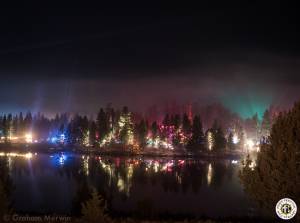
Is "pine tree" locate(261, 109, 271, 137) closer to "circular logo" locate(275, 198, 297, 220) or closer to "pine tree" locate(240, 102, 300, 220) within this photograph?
"pine tree" locate(240, 102, 300, 220)

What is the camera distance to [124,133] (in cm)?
12044

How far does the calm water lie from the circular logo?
9.27m

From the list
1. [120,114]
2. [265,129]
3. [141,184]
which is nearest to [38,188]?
[141,184]

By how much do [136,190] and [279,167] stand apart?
30.7m

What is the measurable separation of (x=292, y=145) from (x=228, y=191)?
32.6 meters

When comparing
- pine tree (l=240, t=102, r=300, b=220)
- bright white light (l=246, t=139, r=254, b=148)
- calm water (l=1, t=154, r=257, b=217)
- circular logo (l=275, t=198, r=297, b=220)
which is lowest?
calm water (l=1, t=154, r=257, b=217)

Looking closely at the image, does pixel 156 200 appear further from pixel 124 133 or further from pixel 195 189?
pixel 124 133

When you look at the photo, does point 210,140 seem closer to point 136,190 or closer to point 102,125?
point 102,125

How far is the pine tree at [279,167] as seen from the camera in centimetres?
1756

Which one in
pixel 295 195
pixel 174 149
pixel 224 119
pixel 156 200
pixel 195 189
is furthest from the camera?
pixel 224 119

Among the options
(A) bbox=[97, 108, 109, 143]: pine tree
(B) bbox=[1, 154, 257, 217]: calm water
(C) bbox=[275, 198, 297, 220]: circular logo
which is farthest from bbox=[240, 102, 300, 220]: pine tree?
(A) bbox=[97, 108, 109, 143]: pine tree

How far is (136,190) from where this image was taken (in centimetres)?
4675

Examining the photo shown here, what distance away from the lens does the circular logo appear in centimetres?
1750

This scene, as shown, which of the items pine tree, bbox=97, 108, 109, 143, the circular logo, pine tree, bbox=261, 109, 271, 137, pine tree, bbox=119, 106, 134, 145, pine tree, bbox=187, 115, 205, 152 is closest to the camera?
the circular logo
